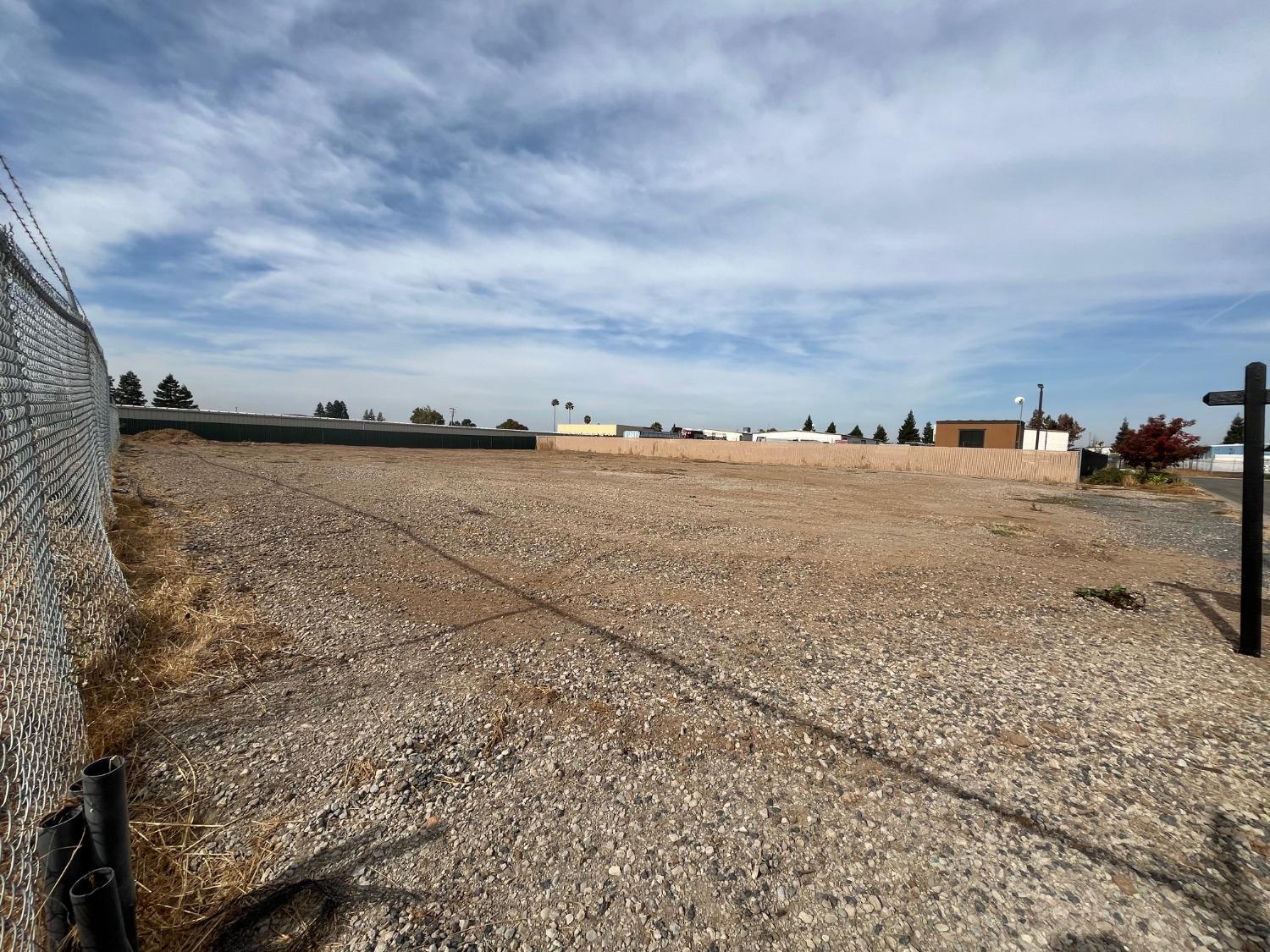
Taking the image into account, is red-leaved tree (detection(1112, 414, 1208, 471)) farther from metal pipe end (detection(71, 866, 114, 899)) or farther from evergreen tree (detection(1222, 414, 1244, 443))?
evergreen tree (detection(1222, 414, 1244, 443))

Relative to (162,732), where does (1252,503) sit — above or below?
above

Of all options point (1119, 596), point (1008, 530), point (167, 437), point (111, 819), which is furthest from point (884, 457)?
point (167, 437)

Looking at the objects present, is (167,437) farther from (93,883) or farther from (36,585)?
(93,883)

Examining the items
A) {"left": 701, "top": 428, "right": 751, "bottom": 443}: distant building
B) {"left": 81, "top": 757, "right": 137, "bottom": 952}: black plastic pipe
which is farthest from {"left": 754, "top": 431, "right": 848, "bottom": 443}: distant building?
{"left": 81, "top": 757, "right": 137, "bottom": 952}: black plastic pipe

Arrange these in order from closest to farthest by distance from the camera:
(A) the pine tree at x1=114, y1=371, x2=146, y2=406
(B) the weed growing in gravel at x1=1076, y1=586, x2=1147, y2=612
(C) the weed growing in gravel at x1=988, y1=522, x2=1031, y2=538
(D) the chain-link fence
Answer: (D) the chain-link fence
(B) the weed growing in gravel at x1=1076, y1=586, x2=1147, y2=612
(C) the weed growing in gravel at x1=988, y1=522, x2=1031, y2=538
(A) the pine tree at x1=114, y1=371, x2=146, y2=406

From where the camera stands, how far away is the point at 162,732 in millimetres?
2820

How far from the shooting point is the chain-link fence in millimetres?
1809

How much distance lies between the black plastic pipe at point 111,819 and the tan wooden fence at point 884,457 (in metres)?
30.6

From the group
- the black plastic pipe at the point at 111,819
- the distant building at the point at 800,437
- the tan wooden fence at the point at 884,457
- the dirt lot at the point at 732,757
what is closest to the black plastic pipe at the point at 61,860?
the black plastic pipe at the point at 111,819

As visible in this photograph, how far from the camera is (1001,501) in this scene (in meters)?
15.7

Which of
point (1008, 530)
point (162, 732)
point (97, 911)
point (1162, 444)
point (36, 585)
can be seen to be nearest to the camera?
point (97, 911)

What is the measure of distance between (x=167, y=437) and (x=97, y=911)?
4080 cm

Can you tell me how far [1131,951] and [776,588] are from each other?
3.97 meters

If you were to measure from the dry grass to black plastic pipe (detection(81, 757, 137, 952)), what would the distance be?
349 millimetres
